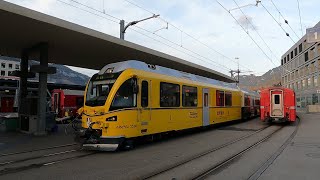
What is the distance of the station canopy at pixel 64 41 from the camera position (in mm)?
13453

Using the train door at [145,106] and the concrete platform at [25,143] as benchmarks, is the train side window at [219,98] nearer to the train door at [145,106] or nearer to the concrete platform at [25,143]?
the train door at [145,106]

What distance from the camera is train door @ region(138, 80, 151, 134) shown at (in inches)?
505

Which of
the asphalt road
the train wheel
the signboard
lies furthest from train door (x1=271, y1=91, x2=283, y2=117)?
the train wheel

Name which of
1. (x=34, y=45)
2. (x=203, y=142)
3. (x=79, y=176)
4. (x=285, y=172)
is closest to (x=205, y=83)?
(x=203, y=142)

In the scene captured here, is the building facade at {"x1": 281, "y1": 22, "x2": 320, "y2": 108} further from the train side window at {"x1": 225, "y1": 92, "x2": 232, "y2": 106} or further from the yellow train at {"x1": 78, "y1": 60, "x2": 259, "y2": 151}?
the yellow train at {"x1": 78, "y1": 60, "x2": 259, "y2": 151}

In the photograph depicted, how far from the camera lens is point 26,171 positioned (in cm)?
868

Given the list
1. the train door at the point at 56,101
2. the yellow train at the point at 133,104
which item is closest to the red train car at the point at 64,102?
the train door at the point at 56,101

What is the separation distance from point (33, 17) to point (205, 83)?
10.3 metres

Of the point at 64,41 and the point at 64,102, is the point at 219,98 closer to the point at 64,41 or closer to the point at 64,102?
the point at 64,41

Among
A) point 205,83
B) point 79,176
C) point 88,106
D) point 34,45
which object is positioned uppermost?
point 34,45

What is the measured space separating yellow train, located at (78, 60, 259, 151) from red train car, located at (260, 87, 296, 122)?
381 inches

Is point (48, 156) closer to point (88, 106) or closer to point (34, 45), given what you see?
point (88, 106)

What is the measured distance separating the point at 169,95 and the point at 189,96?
234cm

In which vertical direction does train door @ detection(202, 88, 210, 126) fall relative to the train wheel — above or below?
above
